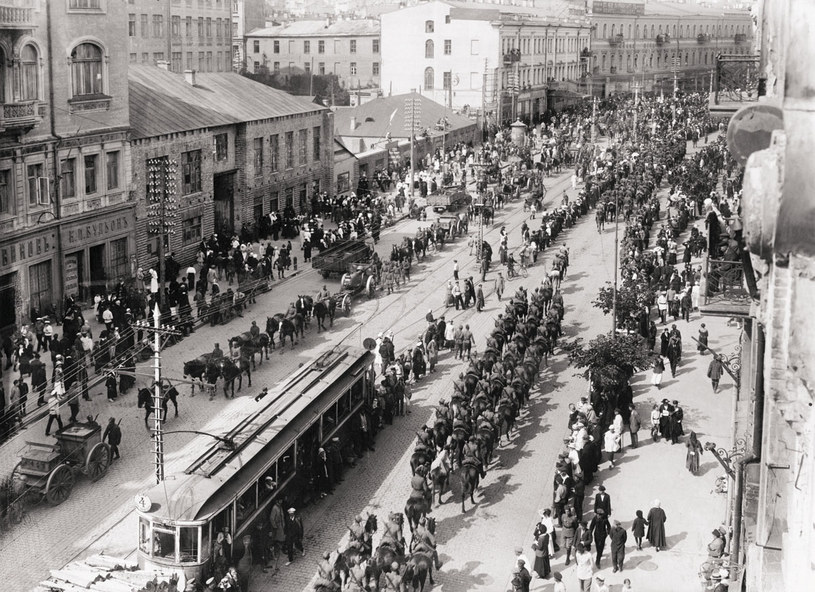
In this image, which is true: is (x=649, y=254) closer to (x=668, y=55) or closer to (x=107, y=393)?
(x=107, y=393)

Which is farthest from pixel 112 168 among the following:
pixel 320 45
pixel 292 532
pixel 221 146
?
pixel 320 45

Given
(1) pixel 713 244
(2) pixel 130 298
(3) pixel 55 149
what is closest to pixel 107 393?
(2) pixel 130 298

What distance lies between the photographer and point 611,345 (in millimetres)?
29469

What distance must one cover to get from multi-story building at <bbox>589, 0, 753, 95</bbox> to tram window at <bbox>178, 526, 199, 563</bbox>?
10936 centimetres

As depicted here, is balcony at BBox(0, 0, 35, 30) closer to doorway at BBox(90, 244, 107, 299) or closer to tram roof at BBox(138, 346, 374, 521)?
doorway at BBox(90, 244, 107, 299)

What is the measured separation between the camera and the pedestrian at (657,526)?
71.7 ft

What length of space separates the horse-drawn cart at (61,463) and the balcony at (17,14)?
650 inches

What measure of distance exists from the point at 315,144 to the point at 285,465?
39753mm

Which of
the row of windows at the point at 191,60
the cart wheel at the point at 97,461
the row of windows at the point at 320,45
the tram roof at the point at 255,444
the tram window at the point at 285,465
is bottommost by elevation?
the cart wheel at the point at 97,461

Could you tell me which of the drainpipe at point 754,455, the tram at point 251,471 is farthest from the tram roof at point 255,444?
the drainpipe at point 754,455

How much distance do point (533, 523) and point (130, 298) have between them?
1813 cm

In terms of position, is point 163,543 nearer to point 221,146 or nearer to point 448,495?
point 448,495

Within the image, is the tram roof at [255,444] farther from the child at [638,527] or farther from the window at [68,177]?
the window at [68,177]

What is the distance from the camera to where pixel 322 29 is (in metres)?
121
